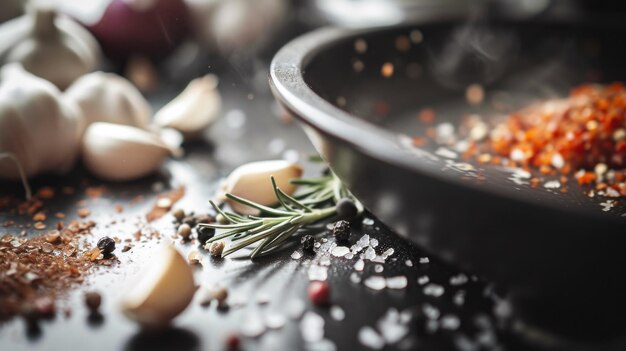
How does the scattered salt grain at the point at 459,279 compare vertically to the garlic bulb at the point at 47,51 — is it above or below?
below

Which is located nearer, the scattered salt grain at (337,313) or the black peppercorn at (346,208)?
the scattered salt grain at (337,313)

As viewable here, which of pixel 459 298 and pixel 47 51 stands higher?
pixel 47 51

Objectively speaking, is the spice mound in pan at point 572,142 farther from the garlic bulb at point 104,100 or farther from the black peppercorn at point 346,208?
the garlic bulb at point 104,100

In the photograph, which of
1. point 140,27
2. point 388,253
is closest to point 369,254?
point 388,253

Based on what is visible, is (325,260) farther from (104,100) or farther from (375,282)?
(104,100)

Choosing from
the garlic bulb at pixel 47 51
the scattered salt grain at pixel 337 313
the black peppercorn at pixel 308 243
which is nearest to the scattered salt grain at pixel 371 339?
the scattered salt grain at pixel 337 313

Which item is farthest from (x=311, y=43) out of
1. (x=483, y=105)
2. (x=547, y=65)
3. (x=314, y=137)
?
(x=547, y=65)

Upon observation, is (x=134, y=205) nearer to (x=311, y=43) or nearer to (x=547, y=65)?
(x=311, y=43)
